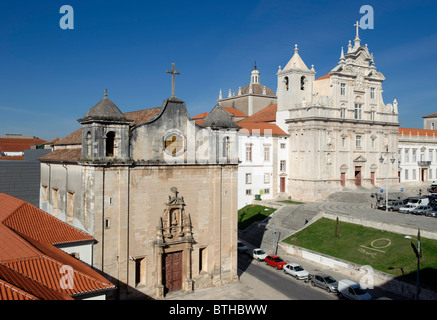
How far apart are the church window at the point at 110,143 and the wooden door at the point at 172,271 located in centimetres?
739

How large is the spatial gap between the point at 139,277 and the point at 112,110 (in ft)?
34.5

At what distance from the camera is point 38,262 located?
17.7 metres

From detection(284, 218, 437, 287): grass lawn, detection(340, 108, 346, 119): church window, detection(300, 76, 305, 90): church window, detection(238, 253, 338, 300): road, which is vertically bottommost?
detection(238, 253, 338, 300): road

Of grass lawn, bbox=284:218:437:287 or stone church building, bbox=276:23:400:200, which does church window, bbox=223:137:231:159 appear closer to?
grass lawn, bbox=284:218:437:287

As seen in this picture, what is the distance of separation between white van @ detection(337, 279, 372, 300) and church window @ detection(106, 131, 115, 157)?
18.0 m

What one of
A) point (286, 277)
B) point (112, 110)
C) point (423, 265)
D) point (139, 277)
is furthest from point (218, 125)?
point (423, 265)

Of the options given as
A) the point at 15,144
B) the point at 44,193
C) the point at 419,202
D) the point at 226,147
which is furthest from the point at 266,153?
the point at 15,144

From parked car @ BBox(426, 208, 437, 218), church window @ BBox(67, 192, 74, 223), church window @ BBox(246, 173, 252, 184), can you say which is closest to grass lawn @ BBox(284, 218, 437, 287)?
parked car @ BBox(426, 208, 437, 218)

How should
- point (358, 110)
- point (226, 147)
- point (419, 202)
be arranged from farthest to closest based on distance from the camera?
1. point (358, 110)
2. point (419, 202)
3. point (226, 147)

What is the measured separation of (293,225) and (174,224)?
21670mm

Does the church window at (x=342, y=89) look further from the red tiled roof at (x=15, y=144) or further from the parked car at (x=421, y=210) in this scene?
the red tiled roof at (x=15, y=144)

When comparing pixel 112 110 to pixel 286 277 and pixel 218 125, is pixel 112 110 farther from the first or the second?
pixel 286 277

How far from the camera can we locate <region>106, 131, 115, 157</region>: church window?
24181 mm

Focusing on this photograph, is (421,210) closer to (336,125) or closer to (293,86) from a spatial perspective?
(336,125)
